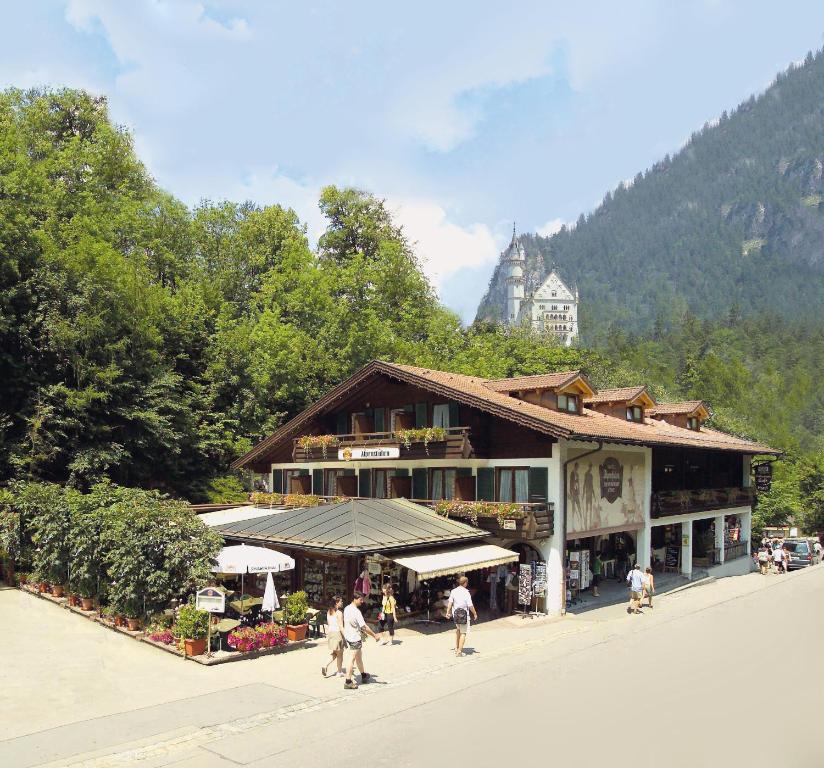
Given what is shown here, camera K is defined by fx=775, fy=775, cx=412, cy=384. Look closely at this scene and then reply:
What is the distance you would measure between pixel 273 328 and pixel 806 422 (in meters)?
101

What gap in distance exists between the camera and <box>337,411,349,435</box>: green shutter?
31.9m

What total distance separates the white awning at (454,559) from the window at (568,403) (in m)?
6.40

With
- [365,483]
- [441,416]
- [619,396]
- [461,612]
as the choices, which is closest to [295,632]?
[461,612]

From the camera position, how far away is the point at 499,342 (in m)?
70.0

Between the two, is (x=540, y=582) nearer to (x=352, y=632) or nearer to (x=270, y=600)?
(x=270, y=600)

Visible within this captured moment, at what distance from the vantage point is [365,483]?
30562 mm

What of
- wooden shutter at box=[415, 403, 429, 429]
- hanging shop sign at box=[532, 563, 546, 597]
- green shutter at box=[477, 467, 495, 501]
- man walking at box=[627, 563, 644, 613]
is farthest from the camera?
wooden shutter at box=[415, 403, 429, 429]

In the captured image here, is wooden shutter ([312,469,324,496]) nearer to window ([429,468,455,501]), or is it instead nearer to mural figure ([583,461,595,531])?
window ([429,468,455,501])

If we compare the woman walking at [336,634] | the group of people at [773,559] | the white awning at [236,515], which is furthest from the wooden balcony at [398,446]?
the group of people at [773,559]

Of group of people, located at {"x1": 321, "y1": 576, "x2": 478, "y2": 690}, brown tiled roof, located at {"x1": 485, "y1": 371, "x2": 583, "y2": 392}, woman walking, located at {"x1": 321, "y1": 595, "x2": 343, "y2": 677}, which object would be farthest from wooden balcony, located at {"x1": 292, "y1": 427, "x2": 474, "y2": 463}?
woman walking, located at {"x1": 321, "y1": 595, "x2": 343, "y2": 677}

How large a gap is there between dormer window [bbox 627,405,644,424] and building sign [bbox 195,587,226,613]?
20569mm

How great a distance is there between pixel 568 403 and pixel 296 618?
13.5 meters

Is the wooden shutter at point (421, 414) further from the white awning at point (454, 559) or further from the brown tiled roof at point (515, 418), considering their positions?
the white awning at point (454, 559)

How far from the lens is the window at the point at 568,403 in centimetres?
2761
